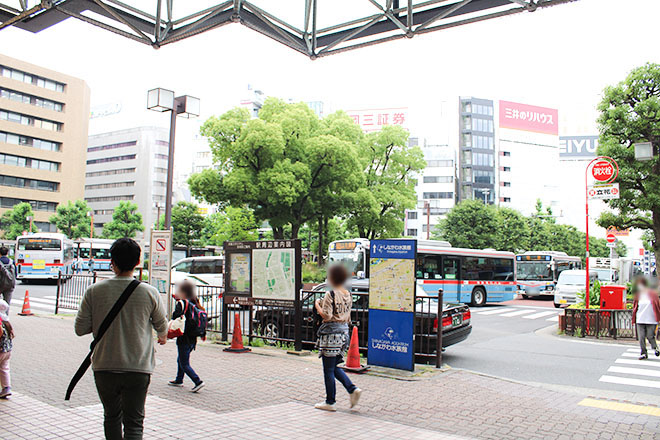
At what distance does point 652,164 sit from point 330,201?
61.7 ft

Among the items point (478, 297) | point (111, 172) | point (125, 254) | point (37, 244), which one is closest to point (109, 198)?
point (111, 172)

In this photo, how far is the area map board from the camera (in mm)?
10258

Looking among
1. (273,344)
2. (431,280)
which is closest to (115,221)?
(431,280)

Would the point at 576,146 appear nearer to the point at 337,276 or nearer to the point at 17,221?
the point at 17,221

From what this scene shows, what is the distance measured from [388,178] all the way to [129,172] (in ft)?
224

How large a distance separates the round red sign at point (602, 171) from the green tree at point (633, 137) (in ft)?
16.2

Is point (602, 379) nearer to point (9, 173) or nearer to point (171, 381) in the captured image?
point (171, 381)

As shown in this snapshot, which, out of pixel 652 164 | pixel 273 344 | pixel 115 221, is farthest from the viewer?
pixel 115 221

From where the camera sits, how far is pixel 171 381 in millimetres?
7500

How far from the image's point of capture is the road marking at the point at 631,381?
8773mm

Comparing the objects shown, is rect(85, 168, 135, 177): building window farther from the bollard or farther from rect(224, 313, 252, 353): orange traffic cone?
the bollard

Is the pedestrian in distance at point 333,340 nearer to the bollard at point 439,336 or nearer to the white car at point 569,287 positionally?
the bollard at point 439,336

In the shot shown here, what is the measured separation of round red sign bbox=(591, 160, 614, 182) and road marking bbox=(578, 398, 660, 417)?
32.1ft

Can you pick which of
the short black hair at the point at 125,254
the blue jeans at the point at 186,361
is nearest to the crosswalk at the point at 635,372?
the blue jeans at the point at 186,361
